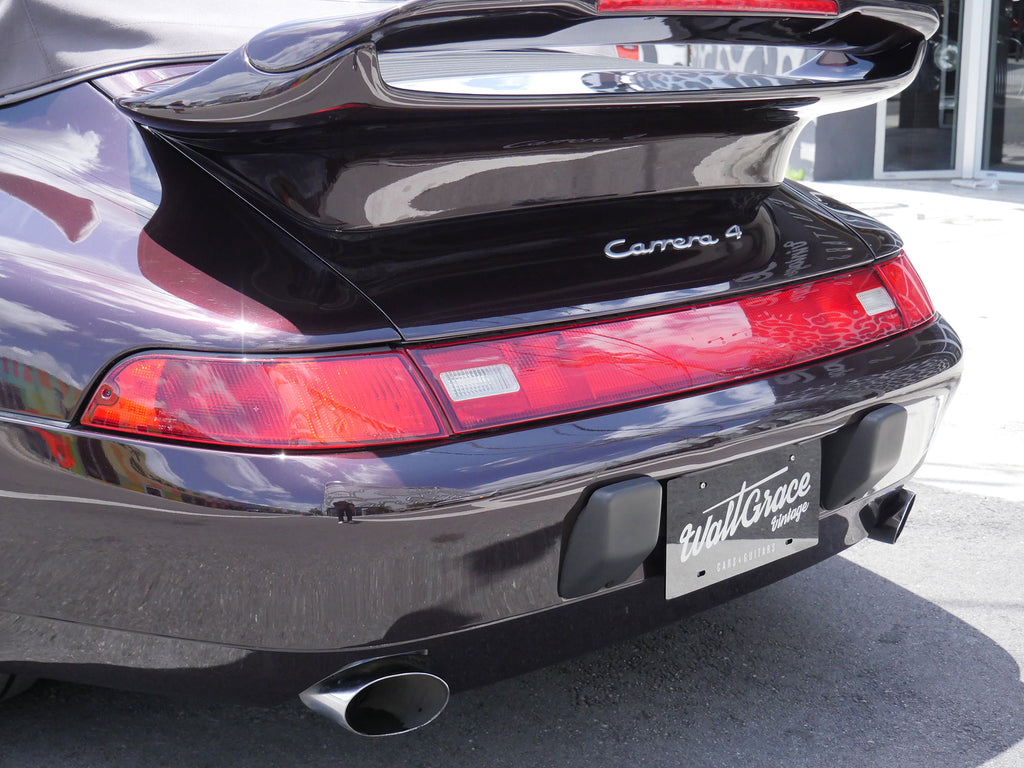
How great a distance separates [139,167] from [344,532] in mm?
752

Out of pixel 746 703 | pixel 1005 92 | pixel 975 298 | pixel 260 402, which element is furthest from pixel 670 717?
pixel 1005 92

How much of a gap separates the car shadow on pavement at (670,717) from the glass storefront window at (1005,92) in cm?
884

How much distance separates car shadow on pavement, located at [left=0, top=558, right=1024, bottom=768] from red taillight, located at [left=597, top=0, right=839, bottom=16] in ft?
4.32

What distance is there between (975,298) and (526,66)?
3.94 metres

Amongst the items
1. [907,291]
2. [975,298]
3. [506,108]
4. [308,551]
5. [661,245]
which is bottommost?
[975,298]

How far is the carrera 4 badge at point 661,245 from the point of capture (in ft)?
6.06

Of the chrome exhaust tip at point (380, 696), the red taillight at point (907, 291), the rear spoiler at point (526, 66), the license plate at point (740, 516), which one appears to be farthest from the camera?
the red taillight at point (907, 291)

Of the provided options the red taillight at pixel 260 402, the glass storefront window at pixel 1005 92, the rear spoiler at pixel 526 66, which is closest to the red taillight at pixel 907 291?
the rear spoiler at pixel 526 66

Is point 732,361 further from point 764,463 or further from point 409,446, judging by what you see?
point 409,446

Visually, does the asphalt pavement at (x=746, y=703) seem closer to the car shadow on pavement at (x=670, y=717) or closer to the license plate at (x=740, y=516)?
the car shadow on pavement at (x=670, y=717)

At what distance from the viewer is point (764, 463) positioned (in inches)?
72.6

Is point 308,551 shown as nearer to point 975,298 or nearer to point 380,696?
point 380,696

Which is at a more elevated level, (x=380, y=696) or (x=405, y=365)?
(x=405, y=365)

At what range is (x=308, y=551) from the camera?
1513 millimetres
